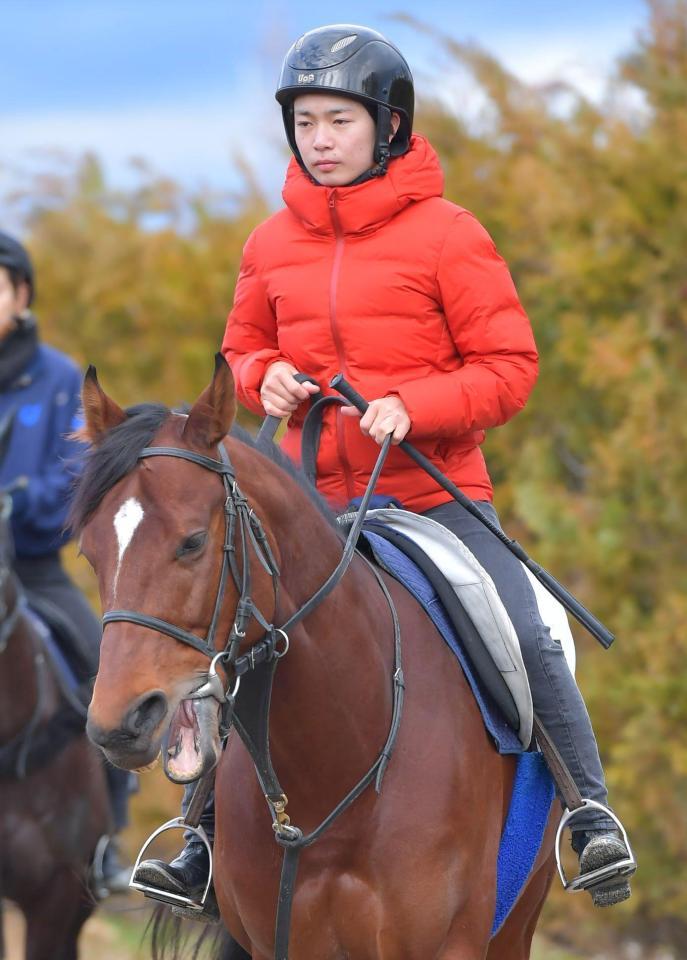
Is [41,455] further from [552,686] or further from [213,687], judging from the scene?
[213,687]

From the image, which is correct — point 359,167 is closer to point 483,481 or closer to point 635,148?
point 483,481

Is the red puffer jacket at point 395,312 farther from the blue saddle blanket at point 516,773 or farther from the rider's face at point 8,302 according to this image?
the rider's face at point 8,302

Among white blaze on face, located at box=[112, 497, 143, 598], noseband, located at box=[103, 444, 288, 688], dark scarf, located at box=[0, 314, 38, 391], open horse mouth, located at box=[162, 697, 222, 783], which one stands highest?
white blaze on face, located at box=[112, 497, 143, 598]

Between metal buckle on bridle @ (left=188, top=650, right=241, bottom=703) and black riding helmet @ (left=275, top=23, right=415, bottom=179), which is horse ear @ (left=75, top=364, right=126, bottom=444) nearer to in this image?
metal buckle on bridle @ (left=188, top=650, right=241, bottom=703)

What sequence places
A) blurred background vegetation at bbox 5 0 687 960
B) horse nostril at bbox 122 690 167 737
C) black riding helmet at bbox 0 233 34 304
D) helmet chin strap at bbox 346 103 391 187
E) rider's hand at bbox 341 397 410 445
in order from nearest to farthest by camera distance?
horse nostril at bbox 122 690 167 737
rider's hand at bbox 341 397 410 445
helmet chin strap at bbox 346 103 391 187
black riding helmet at bbox 0 233 34 304
blurred background vegetation at bbox 5 0 687 960

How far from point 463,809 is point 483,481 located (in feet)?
3.66

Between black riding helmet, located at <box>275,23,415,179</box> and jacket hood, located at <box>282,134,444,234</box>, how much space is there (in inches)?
2.8

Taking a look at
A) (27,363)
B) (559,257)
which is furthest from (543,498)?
(27,363)

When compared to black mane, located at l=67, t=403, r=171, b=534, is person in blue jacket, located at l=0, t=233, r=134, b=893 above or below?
below

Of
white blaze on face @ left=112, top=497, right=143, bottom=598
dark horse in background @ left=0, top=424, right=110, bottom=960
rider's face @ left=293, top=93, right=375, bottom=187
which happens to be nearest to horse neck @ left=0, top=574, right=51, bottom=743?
dark horse in background @ left=0, top=424, right=110, bottom=960

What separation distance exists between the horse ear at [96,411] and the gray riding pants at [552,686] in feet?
4.31

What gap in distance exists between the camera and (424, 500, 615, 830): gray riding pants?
429 centimetres

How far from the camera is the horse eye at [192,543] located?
10.7 feet

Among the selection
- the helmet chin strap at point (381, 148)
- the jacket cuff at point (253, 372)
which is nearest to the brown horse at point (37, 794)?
the jacket cuff at point (253, 372)
